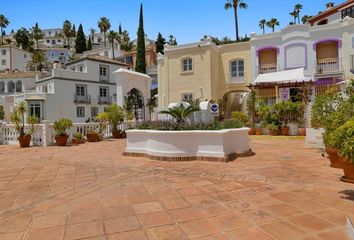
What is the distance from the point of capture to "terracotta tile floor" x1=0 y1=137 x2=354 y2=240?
10.9ft

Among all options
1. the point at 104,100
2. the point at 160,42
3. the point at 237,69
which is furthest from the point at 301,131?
the point at 160,42

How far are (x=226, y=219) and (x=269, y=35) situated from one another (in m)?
22.5

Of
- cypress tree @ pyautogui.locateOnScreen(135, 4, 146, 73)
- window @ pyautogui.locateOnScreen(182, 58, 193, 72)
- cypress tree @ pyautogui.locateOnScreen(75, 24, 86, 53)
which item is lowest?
window @ pyautogui.locateOnScreen(182, 58, 193, 72)

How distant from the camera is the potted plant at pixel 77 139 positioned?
509 inches

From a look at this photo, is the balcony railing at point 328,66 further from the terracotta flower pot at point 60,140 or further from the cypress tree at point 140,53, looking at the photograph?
the cypress tree at point 140,53

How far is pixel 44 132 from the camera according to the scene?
489 inches

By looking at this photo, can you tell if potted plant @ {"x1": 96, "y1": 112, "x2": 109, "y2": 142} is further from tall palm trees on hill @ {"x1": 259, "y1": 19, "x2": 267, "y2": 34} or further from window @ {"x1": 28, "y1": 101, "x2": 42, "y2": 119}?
tall palm trees on hill @ {"x1": 259, "y1": 19, "x2": 267, "y2": 34}

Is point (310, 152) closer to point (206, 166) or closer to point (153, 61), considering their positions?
point (206, 166)

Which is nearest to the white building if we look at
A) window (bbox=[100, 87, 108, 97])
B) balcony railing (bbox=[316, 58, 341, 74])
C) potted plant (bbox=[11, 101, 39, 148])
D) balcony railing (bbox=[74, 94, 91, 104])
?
window (bbox=[100, 87, 108, 97])

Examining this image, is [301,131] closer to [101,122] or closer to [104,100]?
[101,122]

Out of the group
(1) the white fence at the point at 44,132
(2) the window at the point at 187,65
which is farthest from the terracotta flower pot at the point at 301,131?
(2) the window at the point at 187,65

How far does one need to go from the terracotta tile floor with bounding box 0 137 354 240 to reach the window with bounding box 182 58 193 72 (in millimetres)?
19041

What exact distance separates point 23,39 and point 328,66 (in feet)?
241

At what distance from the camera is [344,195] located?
174 inches
